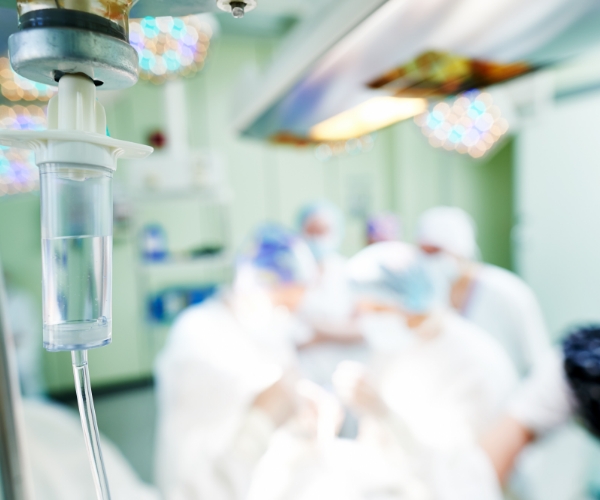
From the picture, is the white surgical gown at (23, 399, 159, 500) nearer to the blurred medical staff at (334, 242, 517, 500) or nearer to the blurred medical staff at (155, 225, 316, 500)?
the blurred medical staff at (155, 225, 316, 500)

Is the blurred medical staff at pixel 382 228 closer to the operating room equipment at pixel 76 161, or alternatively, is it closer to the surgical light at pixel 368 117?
the surgical light at pixel 368 117

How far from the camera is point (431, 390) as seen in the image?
1.51m

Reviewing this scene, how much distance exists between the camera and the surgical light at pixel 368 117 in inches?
33.1

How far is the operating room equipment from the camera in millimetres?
255

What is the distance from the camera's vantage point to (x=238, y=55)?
371cm

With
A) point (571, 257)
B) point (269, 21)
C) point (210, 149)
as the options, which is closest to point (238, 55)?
point (269, 21)

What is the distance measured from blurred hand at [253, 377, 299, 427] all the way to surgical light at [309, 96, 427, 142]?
1.04 meters

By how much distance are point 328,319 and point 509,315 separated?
4.00 ft

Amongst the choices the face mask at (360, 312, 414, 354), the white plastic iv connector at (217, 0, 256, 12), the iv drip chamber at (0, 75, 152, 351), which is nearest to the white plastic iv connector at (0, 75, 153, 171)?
the iv drip chamber at (0, 75, 152, 351)

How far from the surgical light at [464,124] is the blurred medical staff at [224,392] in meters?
1.38

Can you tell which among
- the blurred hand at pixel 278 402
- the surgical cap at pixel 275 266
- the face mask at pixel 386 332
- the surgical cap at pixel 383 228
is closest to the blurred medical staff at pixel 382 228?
the surgical cap at pixel 383 228

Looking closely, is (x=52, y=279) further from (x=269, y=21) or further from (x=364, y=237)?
(x=364, y=237)

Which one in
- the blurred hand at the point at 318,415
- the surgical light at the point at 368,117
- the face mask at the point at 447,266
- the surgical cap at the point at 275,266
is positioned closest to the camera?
the surgical light at the point at 368,117

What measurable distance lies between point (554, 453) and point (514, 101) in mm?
2593
